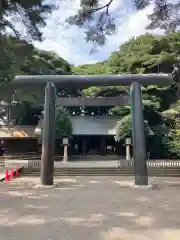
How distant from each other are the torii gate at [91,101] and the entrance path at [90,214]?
56.3 inches

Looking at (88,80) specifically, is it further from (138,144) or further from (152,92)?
(152,92)

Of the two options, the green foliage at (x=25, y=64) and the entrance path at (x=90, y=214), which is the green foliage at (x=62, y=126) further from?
the entrance path at (x=90, y=214)

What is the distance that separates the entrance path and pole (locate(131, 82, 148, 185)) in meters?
1.06

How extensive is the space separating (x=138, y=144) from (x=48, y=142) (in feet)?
12.7

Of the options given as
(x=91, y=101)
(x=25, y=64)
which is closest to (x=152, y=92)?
(x=25, y=64)

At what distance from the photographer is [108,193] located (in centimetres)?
1151

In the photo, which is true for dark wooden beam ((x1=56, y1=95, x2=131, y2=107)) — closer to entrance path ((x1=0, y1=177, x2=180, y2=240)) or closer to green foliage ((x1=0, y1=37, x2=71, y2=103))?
green foliage ((x1=0, y1=37, x2=71, y2=103))

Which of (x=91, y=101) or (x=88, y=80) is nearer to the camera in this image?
(x=88, y=80)

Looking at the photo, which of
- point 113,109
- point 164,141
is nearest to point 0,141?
point 113,109

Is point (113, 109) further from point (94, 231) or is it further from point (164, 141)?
point (94, 231)

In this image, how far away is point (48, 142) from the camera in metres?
13.7

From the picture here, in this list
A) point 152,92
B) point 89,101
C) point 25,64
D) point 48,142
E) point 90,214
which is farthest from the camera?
point 152,92

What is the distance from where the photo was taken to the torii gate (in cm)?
1350

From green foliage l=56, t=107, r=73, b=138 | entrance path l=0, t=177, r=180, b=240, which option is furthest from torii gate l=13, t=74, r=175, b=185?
green foliage l=56, t=107, r=73, b=138
